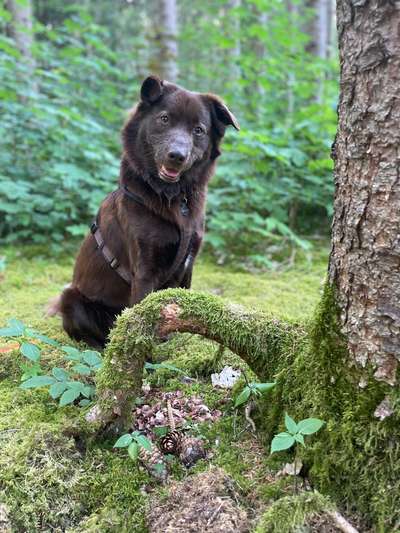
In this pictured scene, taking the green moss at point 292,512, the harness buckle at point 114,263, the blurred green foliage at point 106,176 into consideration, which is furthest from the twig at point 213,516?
the blurred green foliage at point 106,176

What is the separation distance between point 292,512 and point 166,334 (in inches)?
31.3

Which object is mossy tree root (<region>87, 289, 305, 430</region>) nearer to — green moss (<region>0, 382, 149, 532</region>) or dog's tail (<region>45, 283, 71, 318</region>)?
green moss (<region>0, 382, 149, 532</region>)

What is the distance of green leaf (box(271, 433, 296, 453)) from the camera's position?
1.48 metres

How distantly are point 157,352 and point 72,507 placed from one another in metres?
1.30

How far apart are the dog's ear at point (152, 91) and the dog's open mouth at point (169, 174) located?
1.57ft

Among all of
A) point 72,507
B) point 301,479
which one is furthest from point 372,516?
point 72,507

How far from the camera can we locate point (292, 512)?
151 cm

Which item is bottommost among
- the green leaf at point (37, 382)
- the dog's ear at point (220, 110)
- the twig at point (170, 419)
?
the twig at point (170, 419)

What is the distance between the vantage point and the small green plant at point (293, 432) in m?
1.50

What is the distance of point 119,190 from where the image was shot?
3.18 metres

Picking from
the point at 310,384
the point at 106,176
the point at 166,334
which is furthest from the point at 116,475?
the point at 106,176

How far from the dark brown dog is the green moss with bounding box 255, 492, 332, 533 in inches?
63.3

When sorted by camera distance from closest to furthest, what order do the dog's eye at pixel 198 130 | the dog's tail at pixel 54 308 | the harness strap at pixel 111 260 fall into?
the dog's eye at pixel 198 130 < the harness strap at pixel 111 260 < the dog's tail at pixel 54 308

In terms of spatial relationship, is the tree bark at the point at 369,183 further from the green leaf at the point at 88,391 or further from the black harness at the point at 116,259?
the black harness at the point at 116,259
